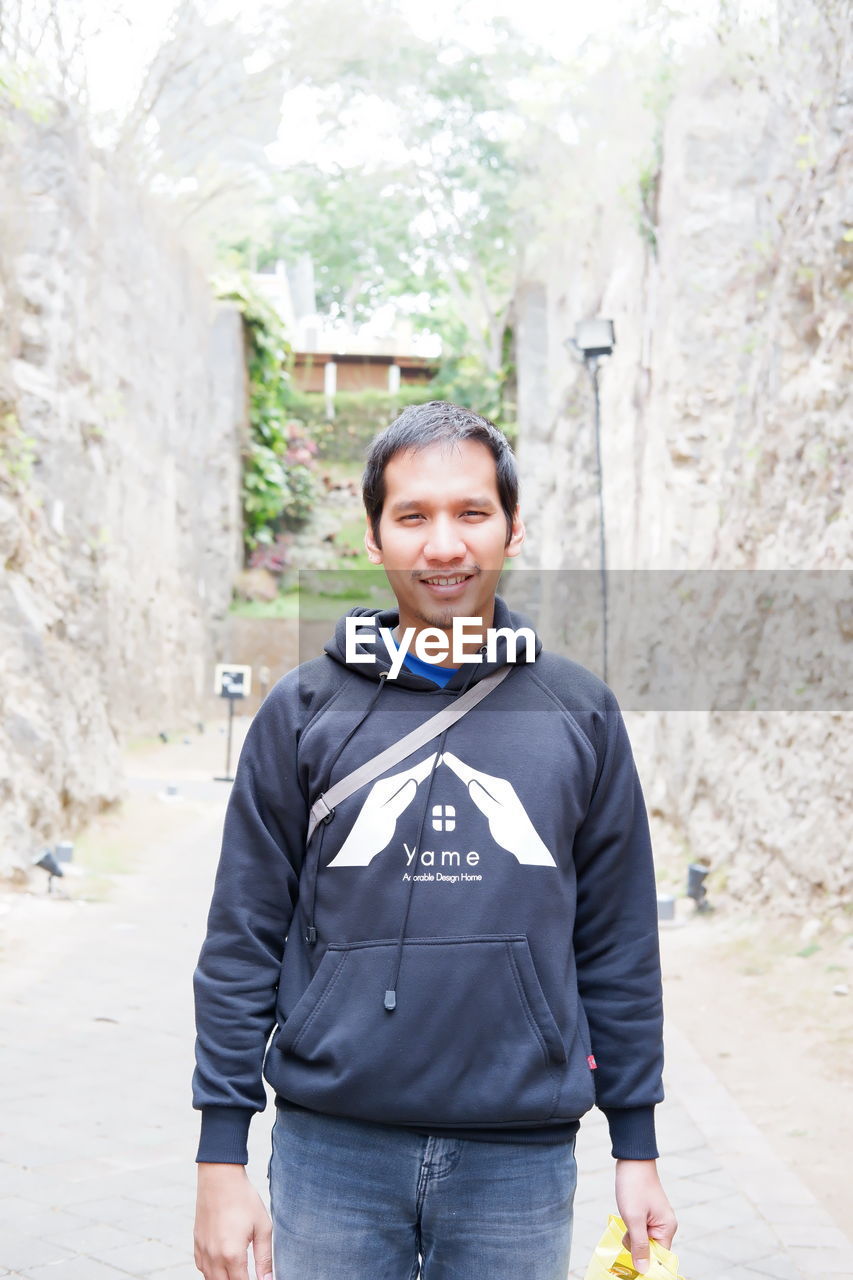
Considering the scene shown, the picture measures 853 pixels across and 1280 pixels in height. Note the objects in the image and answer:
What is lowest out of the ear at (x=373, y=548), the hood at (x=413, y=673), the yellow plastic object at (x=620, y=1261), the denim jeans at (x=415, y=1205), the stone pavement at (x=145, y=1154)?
the stone pavement at (x=145, y=1154)

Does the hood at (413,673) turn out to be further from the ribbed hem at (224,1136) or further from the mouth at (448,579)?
the ribbed hem at (224,1136)

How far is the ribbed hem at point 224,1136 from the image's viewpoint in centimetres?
173

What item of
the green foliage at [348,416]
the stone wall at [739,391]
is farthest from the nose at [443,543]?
the green foliage at [348,416]

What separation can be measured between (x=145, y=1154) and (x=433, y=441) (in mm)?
3161

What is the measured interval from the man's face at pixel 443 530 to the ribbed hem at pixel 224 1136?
0.68 metres

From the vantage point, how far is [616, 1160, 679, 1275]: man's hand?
1.75 metres

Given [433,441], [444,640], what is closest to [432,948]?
[444,640]

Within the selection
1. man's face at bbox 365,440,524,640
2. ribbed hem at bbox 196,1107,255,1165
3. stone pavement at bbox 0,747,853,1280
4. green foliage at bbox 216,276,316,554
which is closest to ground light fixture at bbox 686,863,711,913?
stone pavement at bbox 0,747,853,1280

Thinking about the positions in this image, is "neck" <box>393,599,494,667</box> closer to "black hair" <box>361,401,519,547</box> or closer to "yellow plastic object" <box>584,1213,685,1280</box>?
"black hair" <box>361,401,519,547</box>

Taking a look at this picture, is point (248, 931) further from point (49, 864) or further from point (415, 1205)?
point (49, 864)

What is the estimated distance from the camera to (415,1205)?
1692 mm

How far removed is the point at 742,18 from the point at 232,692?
927 centimetres

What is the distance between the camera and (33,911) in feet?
26.9

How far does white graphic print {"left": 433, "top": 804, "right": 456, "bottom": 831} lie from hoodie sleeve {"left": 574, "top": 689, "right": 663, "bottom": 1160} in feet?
0.72
